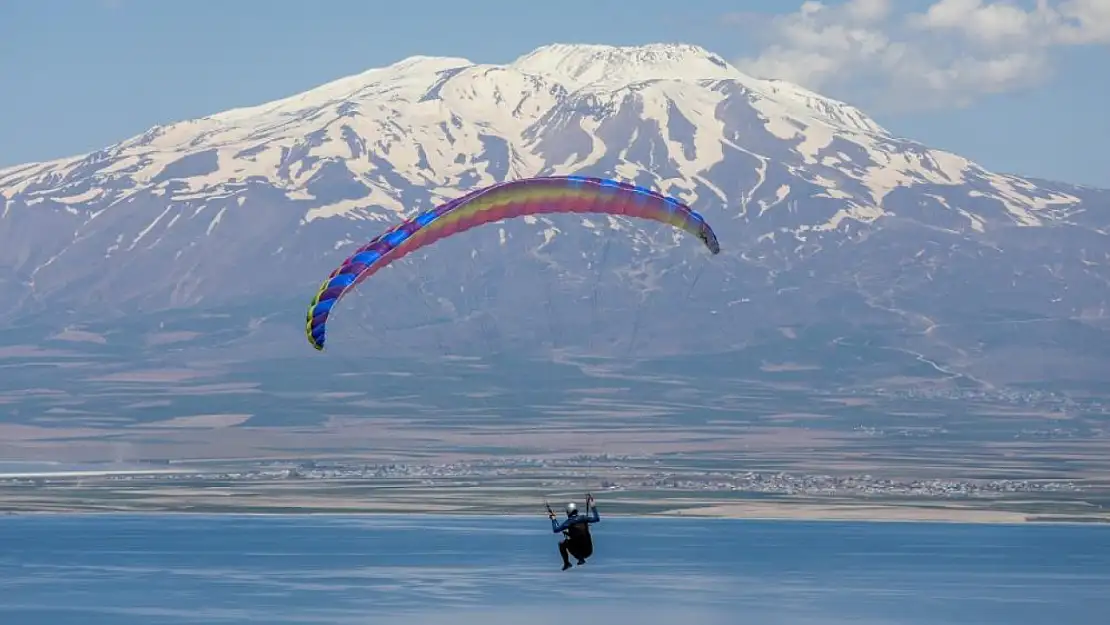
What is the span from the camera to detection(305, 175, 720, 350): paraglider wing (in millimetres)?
60250

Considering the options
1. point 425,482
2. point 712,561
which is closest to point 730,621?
point 712,561

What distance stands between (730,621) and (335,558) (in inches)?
1063

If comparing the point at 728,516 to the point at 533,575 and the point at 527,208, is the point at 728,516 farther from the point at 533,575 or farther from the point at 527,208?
the point at 527,208

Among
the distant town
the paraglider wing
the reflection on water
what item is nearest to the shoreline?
the reflection on water

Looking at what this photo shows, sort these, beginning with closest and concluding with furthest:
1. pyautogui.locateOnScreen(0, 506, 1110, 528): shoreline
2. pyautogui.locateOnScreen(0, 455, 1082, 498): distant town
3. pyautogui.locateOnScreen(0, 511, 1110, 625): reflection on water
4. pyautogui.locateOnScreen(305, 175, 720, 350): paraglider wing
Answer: pyautogui.locateOnScreen(0, 511, 1110, 625): reflection on water, pyautogui.locateOnScreen(305, 175, 720, 350): paraglider wing, pyautogui.locateOnScreen(0, 506, 1110, 528): shoreline, pyautogui.locateOnScreen(0, 455, 1082, 498): distant town

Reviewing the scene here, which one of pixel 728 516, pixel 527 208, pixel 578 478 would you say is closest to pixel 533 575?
pixel 527 208

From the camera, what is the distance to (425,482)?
6043 inches

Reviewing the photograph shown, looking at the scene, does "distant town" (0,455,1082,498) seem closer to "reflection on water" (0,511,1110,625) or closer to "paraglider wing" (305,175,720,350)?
"reflection on water" (0,511,1110,625)

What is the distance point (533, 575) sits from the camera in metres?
72.6

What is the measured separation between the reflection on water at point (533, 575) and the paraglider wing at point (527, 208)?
28.9 feet

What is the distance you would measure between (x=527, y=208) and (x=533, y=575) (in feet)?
48.0

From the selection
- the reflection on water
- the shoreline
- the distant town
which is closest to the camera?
the reflection on water

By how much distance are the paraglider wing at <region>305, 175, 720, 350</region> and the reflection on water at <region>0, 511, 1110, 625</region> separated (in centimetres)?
879

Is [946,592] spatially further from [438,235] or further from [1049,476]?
[1049,476]
